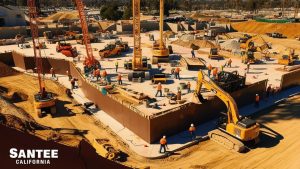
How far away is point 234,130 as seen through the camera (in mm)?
19000

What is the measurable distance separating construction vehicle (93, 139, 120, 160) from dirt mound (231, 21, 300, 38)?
5616 centimetres

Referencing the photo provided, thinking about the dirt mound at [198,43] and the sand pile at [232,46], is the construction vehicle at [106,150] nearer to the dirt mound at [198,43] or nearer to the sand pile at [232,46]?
the dirt mound at [198,43]

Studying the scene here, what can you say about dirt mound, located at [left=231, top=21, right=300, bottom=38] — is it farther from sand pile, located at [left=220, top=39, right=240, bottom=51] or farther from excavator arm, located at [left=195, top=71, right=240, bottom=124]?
excavator arm, located at [left=195, top=71, right=240, bottom=124]

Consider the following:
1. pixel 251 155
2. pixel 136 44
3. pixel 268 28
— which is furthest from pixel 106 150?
pixel 268 28

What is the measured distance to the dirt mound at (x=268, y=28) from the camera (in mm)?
63469

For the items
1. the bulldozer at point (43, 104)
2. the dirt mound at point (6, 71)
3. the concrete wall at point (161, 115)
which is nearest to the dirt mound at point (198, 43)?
the concrete wall at point (161, 115)

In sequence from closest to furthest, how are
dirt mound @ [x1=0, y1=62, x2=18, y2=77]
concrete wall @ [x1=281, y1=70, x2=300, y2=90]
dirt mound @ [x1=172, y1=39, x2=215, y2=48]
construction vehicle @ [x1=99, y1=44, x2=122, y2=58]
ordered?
concrete wall @ [x1=281, y1=70, x2=300, y2=90]
dirt mound @ [x1=0, y1=62, x2=18, y2=77]
construction vehicle @ [x1=99, y1=44, x2=122, y2=58]
dirt mound @ [x1=172, y1=39, x2=215, y2=48]

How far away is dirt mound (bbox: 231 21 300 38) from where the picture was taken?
208 ft

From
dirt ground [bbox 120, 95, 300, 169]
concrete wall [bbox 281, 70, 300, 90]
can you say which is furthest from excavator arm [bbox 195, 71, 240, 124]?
concrete wall [bbox 281, 70, 300, 90]

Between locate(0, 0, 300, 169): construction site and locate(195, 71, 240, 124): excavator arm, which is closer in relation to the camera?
locate(0, 0, 300, 169): construction site

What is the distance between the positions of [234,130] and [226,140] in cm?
89

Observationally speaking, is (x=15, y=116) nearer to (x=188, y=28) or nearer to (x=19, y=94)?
(x=19, y=94)

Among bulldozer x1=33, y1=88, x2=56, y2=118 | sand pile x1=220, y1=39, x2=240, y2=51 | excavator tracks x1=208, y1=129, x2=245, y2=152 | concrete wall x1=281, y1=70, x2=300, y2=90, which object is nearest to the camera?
excavator tracks x1=208, y1=129, x2=245, y2=152

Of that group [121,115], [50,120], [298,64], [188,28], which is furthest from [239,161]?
[188,28]
